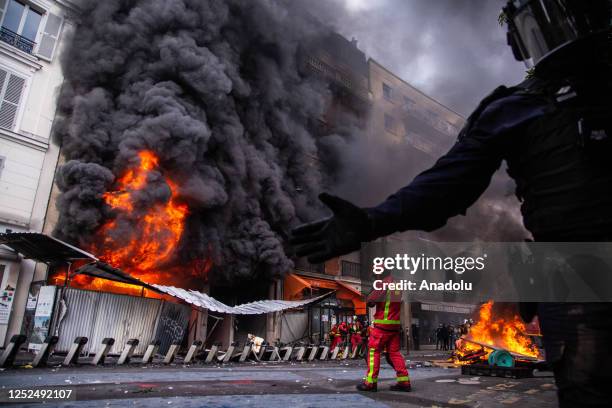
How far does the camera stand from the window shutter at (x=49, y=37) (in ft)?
50.0

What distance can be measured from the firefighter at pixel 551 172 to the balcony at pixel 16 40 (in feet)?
58.6

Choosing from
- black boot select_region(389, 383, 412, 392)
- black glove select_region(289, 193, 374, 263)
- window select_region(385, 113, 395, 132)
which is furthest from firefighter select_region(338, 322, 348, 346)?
window select_region(385, 113, 395, 132)

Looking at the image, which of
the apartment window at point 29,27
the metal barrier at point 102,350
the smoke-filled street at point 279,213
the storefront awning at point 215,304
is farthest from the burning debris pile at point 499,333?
the apartment window at point 29,27

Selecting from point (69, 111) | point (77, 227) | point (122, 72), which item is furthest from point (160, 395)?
point (122, 72)

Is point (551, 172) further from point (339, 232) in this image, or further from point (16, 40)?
point (16, 40)

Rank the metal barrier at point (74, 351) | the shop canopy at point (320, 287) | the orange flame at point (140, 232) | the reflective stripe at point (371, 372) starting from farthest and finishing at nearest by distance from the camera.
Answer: the shop canopy at point (320, 287), the orange flame at point (140, 232), the metal barrier at point (74, 351), the reflective stripe at point (371, 372)

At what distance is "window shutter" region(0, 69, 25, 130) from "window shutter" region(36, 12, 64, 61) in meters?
1.40

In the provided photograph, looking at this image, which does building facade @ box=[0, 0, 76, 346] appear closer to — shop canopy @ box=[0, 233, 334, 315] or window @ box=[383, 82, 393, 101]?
shop canopy @ box=[0, 233, 334, 315]

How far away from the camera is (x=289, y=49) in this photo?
22.6 metres

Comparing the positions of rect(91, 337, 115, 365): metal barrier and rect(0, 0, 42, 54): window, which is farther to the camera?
rect(0, 0, 42, 54): window

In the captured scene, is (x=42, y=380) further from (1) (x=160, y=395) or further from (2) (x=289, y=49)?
(2) (x=289, y=49)

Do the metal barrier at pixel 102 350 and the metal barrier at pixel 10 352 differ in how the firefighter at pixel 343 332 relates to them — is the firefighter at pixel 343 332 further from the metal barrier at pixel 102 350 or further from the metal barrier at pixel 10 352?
the metal barrier at pixel 10 352

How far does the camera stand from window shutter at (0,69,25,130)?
14.1 metres

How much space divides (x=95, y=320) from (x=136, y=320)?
3.86 feet
